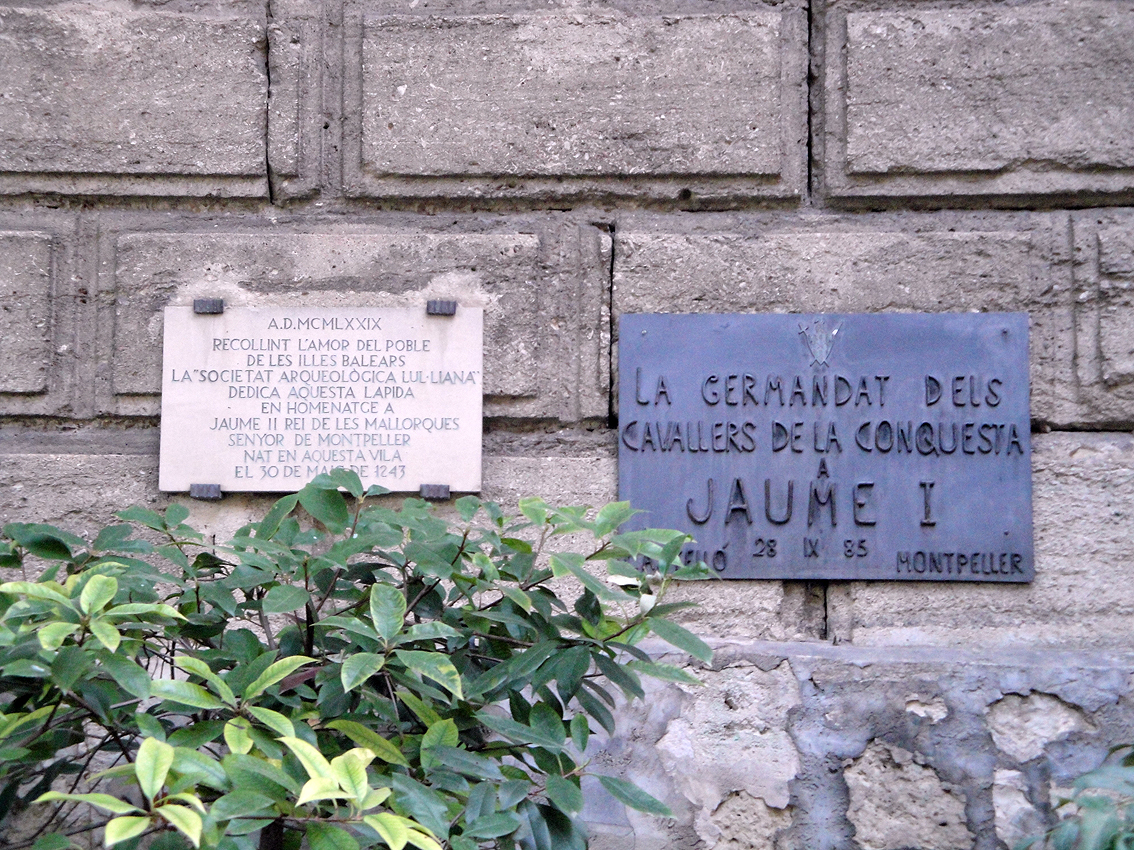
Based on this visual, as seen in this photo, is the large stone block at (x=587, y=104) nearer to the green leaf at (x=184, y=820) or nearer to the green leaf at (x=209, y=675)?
the green leaf at (x=209, y=675)

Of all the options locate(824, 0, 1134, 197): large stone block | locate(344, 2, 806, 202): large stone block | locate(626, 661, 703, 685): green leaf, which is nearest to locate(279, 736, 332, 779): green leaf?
locate(626, 661, 703, 685): green leaf

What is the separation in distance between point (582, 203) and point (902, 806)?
4.90ft

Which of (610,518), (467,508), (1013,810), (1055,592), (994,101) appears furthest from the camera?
(994,101)

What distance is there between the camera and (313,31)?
7.70ft

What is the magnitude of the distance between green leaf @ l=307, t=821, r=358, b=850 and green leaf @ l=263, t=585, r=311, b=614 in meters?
0.28

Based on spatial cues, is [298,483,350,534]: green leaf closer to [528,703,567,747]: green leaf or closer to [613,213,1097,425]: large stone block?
[528,703,567,747]: green leaf

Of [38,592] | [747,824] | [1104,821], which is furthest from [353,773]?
[747,824]

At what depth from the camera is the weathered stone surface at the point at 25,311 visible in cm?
227

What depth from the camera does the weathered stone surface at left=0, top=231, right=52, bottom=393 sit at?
227 cm

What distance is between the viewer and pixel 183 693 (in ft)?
3.30

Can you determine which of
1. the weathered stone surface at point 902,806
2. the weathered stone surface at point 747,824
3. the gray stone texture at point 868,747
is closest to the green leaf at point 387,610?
the gray stone texture at point 868,747

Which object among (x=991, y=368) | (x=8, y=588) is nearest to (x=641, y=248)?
(x=991, y=368)

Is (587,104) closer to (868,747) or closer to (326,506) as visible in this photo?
(326,506)

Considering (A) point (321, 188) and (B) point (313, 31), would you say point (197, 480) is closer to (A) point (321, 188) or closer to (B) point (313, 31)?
(A) point (321, 188)
